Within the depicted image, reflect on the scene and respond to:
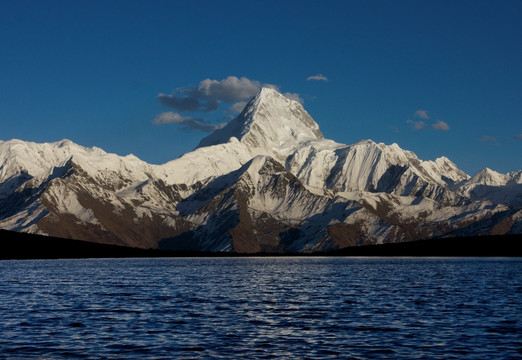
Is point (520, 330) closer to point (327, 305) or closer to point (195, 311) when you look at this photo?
point (327, 305)

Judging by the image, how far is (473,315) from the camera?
7531 cm

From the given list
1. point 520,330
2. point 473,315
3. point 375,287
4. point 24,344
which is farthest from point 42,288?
point 520,330

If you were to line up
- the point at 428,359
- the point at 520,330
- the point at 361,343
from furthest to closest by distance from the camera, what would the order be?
the point at 520,330
the point at 361,343
the point at 428,359

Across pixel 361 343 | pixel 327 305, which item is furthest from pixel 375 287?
pixel 361 343

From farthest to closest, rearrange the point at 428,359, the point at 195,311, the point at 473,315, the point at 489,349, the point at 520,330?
the point at 195,311 < the point at 473,315 < the point at 520,330 < the point at 489,349 < the point at 428,359

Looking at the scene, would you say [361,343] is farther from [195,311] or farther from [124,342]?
[195,311]

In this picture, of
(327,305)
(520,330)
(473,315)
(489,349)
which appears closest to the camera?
(489,349)

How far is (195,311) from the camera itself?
81.4m

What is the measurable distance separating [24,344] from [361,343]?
2669 cm

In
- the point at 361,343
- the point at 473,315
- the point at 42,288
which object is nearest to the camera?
the point at 361,343

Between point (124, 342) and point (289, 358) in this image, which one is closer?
point (289, 358)

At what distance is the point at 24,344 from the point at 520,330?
42.4 m

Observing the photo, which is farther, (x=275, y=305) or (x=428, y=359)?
(x=275, y=305)

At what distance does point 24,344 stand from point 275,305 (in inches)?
1615
